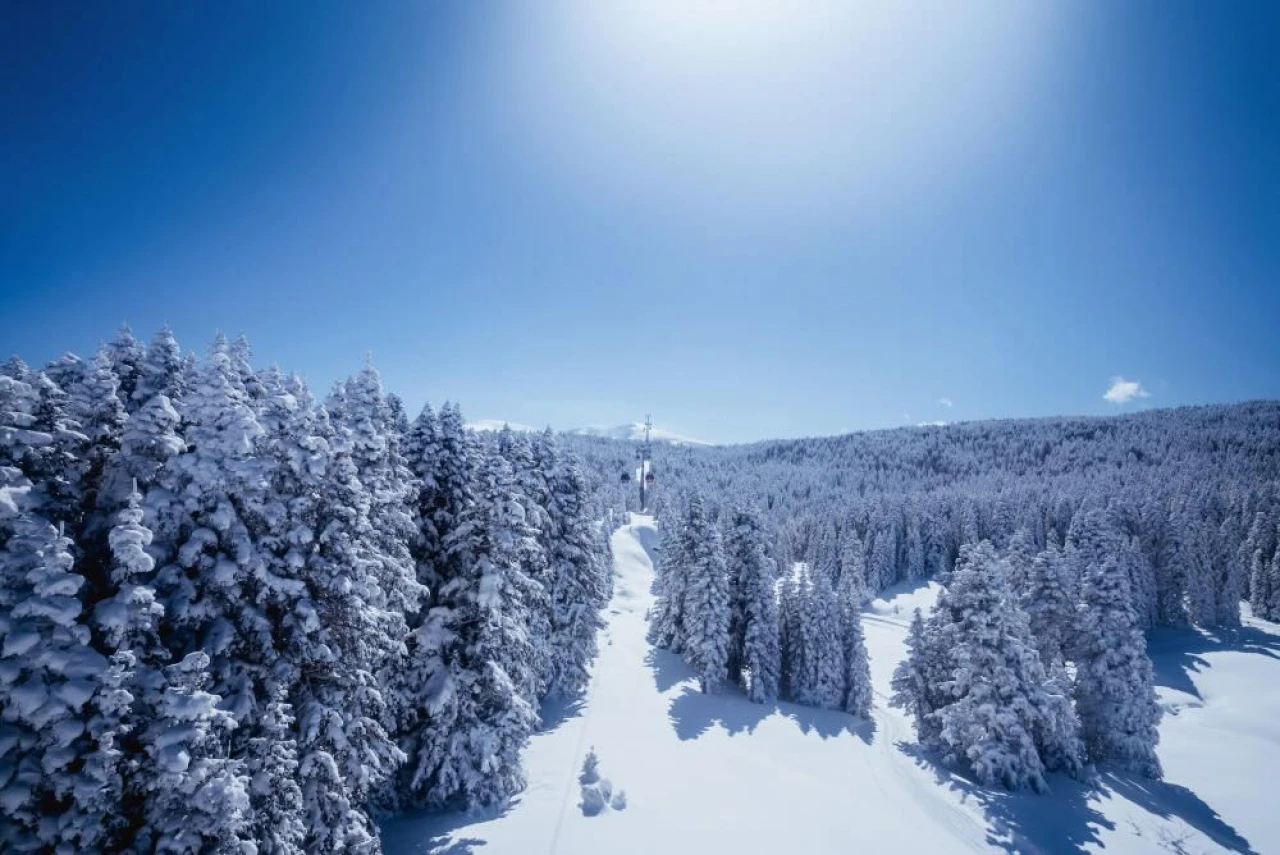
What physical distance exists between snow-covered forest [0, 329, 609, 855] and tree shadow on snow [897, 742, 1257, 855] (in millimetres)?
21124

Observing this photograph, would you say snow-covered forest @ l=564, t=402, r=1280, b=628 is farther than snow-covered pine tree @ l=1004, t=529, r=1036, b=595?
Yes

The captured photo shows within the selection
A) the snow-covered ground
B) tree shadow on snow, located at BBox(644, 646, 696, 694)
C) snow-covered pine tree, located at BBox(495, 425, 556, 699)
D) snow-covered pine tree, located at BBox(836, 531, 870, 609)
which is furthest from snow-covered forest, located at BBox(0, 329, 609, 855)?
snow-covered pine tree, located at BBox(836, 531, 870, 609)

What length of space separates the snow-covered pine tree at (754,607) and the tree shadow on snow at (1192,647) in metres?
45.6

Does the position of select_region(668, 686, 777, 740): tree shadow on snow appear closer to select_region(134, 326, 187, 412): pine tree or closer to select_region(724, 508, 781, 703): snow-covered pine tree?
select_region(724, 508, 781, 703): snow-covered pine tree

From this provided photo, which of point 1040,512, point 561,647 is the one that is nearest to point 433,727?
point 561,647

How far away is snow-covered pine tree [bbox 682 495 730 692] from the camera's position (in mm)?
35250

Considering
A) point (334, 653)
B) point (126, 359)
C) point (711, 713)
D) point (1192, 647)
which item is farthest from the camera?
point (1192, 647)

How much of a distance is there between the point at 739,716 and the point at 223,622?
96.3 ft

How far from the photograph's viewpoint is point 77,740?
8289mm

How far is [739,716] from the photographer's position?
106ft

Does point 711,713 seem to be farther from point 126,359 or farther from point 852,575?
point 852,575

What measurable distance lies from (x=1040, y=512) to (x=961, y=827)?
102149 millimetres

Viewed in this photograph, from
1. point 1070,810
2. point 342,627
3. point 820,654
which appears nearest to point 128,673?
point 342,627

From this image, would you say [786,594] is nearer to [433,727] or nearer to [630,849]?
[630,849]
